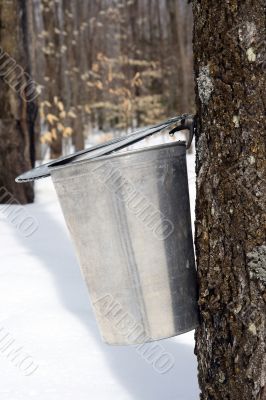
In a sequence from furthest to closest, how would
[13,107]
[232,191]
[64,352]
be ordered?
[13,107] < [64,352] < [232,191]

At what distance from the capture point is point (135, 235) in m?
1.59

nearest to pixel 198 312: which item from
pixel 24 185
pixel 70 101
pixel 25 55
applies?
pixel 24 185

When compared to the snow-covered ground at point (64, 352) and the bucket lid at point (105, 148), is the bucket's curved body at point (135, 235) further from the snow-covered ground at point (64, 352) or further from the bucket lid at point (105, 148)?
the snow-covered ground at point (64, 352)

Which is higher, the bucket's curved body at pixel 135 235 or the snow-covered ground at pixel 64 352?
the bucket's curved body at pixel 135 235

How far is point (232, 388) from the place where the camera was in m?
1.62

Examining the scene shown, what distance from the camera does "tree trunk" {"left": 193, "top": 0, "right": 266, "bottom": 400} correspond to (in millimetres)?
1517

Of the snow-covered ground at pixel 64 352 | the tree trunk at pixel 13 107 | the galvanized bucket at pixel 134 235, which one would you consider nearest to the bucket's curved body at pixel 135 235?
the galvanized bucket at pixel 134 235

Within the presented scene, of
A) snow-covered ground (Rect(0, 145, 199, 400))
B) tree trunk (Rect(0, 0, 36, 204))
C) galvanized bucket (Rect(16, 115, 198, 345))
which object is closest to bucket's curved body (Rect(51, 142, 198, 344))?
galvanized bucket (Rect(16, 115, 198, 345))

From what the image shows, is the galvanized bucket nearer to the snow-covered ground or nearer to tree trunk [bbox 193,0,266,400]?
tree trunk [bbox 193,0,266,400]

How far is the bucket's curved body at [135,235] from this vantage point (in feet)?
5.13

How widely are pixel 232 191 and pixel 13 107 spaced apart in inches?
160

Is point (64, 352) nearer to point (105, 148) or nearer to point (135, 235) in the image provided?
point (135, 235)

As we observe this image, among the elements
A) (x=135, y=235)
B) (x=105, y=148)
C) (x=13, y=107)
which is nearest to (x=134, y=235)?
(x=135, y=235)

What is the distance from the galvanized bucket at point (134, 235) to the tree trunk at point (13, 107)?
12.4 feet
